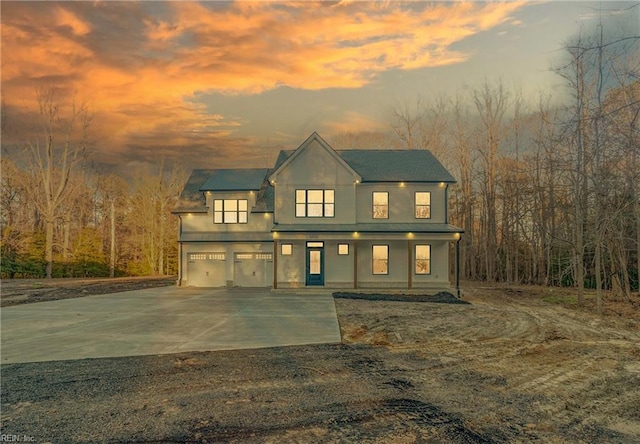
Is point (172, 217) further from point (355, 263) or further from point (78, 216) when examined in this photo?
point (355, 263)

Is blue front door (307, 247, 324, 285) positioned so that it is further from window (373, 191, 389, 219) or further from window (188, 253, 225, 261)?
window (188, 253, 225, 261)

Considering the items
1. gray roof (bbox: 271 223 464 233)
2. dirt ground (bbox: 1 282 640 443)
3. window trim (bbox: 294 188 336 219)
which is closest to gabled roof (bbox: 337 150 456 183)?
window trim (bbox: 294 188 336 219)

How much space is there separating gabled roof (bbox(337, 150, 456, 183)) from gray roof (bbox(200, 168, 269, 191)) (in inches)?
233

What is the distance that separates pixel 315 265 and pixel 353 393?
16761 mm

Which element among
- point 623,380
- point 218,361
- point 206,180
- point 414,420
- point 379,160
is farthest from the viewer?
point 206,180

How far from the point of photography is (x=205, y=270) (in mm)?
25812

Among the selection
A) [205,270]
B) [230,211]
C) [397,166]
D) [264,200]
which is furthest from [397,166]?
[205,270]

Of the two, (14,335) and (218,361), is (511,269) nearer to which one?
(218,361)

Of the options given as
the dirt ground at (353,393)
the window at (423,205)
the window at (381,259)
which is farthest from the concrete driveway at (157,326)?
the window at (423,205)

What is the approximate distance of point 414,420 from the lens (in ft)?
18.3

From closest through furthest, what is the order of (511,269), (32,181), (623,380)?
(623,380), (511,269), (32,181)

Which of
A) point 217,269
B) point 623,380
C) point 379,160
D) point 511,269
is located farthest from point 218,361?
point 511,269

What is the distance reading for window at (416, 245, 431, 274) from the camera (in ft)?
75.3

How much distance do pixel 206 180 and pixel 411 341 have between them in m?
21.7
